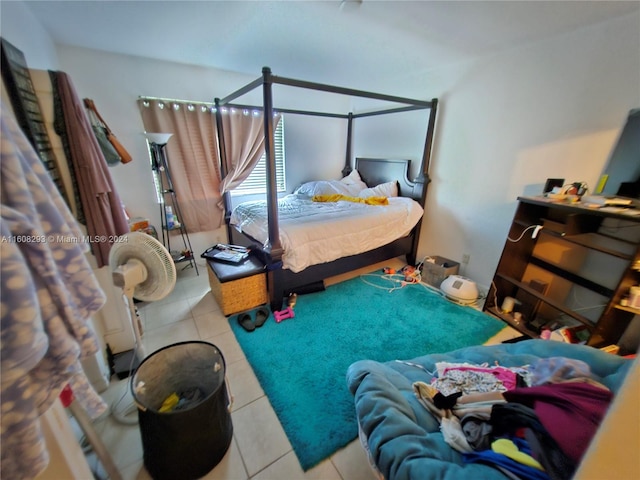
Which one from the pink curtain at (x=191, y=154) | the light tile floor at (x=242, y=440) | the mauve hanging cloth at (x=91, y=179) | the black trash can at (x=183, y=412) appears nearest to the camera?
the black trash can at (x=183, y=412)

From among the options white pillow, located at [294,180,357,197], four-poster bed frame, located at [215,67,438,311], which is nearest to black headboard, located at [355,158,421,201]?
four-poster bed frame, located at [215,67,438,311]

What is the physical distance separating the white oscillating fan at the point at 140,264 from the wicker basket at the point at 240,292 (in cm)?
91

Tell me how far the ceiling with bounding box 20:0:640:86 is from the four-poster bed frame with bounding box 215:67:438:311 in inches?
16.0

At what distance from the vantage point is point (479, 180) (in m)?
2.54

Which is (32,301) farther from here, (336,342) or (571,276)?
(571,276)

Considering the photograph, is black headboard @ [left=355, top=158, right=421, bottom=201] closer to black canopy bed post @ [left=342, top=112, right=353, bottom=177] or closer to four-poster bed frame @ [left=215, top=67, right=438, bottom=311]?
four-poster bed frame @ [left=215, top=67, right=438, bottom=311]

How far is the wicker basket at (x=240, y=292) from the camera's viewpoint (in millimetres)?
2121

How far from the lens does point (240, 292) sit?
2174 millimetres

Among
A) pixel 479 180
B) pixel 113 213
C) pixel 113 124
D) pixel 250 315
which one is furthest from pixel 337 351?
pixel 113 124

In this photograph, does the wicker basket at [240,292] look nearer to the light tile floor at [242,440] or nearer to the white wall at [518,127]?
the light tile floor at [242,440]

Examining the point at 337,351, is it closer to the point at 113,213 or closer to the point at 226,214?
the point at 113,213

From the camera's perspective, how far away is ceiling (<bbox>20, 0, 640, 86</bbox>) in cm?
161

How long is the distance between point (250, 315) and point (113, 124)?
245cm

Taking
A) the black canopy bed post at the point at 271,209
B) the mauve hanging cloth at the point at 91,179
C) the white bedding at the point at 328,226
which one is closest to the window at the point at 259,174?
the white bedding at the point at 328,226
